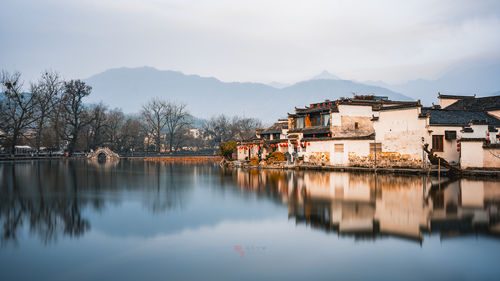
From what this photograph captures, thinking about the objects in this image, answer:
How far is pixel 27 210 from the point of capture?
15352 mm

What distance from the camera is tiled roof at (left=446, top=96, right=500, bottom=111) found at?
36375 millimetres

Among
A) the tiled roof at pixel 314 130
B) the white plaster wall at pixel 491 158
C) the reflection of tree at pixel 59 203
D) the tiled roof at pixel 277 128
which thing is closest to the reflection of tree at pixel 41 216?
the reflection of tree at pixel 59 203

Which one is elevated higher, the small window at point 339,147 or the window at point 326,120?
the window at point 326,120

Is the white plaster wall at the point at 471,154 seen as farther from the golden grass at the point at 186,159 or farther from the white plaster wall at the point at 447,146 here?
the golden grass at the point at 186,159

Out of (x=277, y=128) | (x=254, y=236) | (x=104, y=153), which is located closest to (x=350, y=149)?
(x=277, y=128)

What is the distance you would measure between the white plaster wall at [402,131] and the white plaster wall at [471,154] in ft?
10.3

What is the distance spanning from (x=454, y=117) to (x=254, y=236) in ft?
85.6

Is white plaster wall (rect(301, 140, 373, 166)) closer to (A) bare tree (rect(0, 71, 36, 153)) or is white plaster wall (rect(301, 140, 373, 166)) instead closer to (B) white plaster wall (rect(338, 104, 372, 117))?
(B) white plaster wall (rect(338, 104, 372, 117))

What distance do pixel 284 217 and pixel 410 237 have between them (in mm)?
4520

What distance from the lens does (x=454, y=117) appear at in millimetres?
32062

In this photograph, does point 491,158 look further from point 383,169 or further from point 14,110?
point 14,110

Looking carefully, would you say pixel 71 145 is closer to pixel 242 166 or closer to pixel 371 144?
pixel 242 166

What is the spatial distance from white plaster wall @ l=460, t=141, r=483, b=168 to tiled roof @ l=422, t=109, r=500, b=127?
3.58 meters

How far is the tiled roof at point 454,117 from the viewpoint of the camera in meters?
31.2
